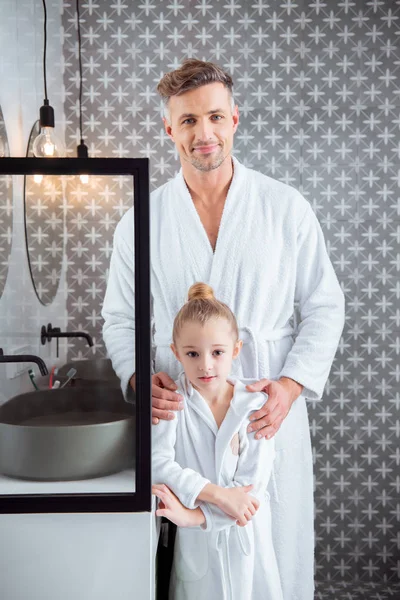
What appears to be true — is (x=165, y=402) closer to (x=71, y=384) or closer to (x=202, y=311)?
(x=202, y=311)

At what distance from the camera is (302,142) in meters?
2.65

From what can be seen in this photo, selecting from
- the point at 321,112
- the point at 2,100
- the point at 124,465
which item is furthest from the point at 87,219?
the point at 321,112

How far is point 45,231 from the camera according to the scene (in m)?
1.32

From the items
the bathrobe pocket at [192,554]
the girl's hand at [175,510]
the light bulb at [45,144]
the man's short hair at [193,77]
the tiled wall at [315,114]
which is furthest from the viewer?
the tiled wall at [315,114]

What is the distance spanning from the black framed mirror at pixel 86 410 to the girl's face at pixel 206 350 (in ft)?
0.99

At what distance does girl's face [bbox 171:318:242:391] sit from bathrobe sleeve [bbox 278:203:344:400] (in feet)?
0.85

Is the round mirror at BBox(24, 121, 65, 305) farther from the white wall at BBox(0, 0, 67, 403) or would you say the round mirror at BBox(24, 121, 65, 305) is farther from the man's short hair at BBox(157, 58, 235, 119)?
the man's short hair at BBox(157, 58, 235, 119)

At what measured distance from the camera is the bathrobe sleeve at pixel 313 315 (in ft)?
5.81

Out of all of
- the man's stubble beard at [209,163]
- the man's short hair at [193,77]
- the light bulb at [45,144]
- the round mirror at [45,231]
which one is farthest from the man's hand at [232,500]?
the light bulb at [45,144]

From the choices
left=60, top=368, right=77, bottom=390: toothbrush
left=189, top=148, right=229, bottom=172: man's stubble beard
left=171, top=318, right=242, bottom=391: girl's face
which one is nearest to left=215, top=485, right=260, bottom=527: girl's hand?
left=171, top=318, right=242, bottom=391: girl's face

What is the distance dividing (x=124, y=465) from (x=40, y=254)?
464 millimetres

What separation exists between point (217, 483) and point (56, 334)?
0.55m

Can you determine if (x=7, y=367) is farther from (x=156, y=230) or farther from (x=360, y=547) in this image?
(x=360, y=547)

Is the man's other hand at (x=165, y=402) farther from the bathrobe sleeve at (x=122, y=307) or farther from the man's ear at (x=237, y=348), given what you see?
the bathrobe sleeve at (x=122, y=307)
